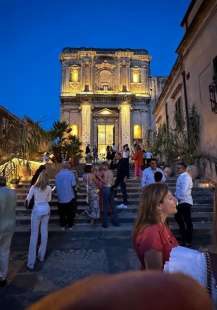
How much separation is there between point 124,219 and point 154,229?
644 cm

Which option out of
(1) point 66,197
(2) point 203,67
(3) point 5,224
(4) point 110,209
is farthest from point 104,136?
(3) point 5,224

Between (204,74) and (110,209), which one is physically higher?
(204,74)

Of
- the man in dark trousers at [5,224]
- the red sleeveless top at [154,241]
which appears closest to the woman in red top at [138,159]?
the man in dark trousers at [5,224]

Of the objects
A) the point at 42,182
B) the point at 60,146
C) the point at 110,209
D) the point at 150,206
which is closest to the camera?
the point at 150,206

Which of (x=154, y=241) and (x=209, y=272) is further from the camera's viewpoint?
(x=154, y=241)

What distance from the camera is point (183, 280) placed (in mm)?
710

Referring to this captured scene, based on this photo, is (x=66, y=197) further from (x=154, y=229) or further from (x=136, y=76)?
(x=136, y=76)

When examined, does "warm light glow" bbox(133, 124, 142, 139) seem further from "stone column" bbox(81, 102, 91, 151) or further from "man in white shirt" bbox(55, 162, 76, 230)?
"man in white shirt" bbox(55, 162, 76, 230)

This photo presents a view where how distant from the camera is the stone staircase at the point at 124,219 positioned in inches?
300

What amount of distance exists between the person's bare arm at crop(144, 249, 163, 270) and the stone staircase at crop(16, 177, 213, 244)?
14.4 ft

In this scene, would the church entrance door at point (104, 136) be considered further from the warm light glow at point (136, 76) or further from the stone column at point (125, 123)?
the warm light glow at point (136, 76)

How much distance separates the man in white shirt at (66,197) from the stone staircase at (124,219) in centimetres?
31

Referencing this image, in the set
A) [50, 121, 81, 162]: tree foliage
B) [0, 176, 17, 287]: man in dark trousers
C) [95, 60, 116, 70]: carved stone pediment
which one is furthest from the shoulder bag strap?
[95, 60, 116, 70]: carved stone pediment

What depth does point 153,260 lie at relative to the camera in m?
2.26
